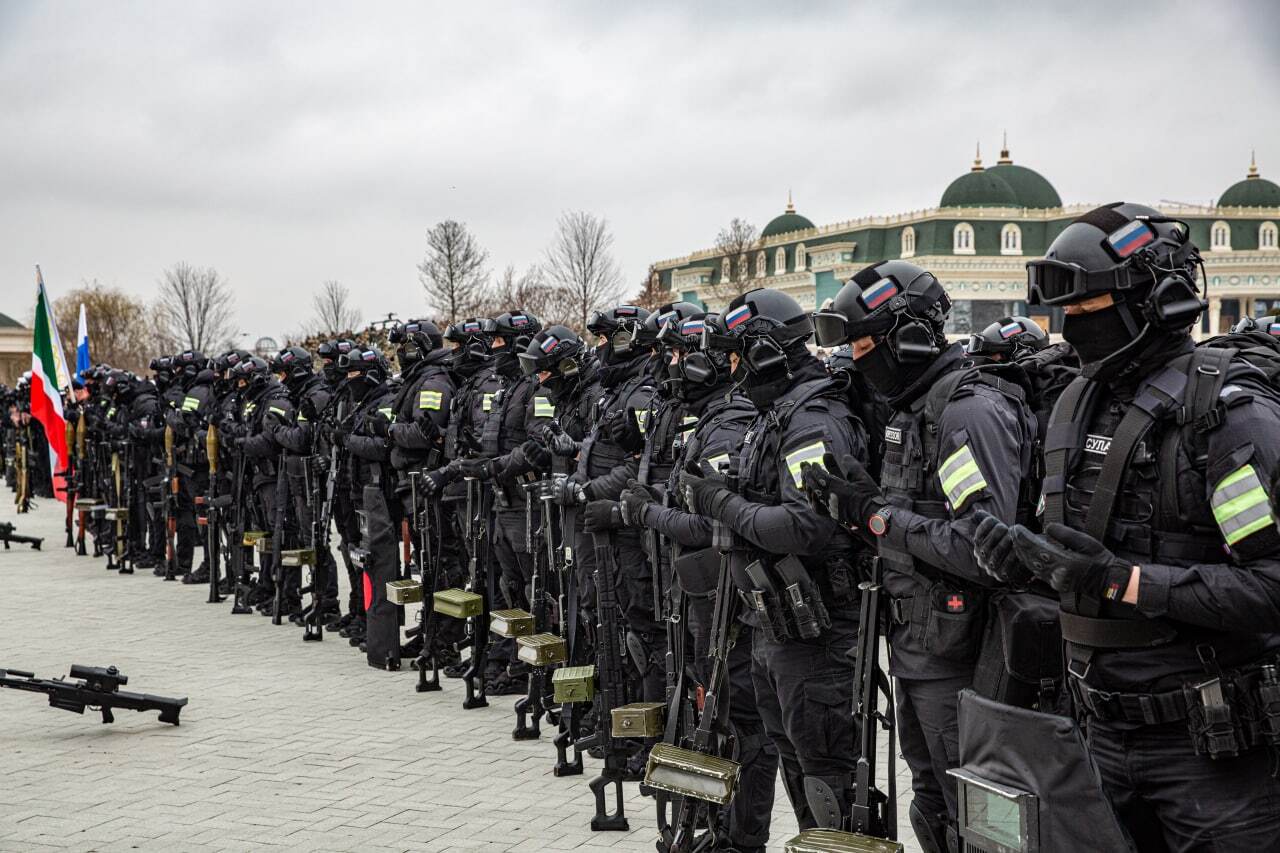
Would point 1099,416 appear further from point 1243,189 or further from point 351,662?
point 1243,189

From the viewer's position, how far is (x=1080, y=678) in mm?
3436

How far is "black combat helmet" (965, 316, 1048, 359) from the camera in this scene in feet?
26.3

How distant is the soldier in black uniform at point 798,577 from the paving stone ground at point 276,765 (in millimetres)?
1664

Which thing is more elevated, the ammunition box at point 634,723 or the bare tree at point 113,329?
the bare tree at point 113,329

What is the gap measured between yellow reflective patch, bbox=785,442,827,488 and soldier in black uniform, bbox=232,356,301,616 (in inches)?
346

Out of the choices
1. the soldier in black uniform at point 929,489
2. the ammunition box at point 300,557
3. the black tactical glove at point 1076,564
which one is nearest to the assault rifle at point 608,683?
the soldier in black uniform at point 929,489

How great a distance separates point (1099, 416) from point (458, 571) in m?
8.00

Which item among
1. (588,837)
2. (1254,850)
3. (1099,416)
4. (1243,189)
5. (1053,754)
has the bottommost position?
(588,837)

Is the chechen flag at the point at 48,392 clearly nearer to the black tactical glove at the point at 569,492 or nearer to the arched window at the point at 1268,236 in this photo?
the black tactical glove at the point at 569,492

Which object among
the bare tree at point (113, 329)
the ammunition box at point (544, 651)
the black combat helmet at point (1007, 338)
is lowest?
the ammunition box at point (544, 651)

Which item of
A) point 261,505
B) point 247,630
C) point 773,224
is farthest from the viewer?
point 773,224

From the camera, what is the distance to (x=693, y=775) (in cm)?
529

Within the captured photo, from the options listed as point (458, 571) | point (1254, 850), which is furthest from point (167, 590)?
point (1254, 850)

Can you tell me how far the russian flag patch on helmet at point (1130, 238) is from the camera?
11.4 feet
